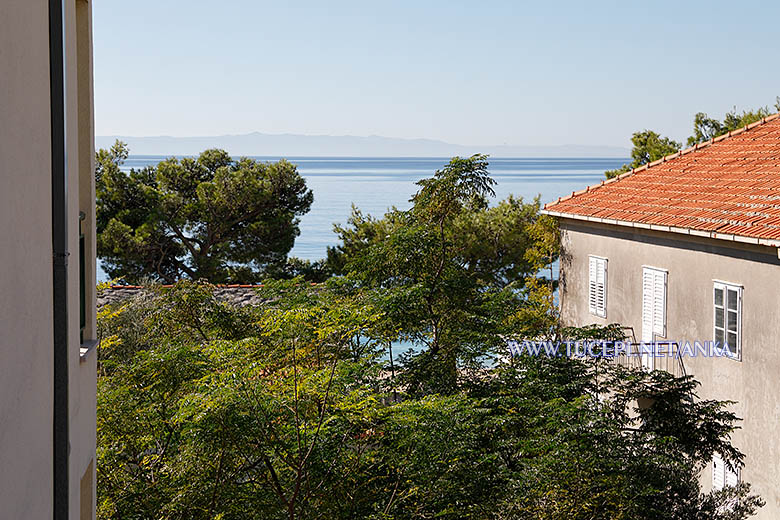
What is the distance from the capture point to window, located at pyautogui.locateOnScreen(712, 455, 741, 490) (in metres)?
15.0

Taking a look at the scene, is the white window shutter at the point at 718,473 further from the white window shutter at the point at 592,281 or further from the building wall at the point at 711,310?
the white window shutter at the point at 592,281

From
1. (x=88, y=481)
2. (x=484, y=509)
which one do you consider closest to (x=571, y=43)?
(x=484, y=509)

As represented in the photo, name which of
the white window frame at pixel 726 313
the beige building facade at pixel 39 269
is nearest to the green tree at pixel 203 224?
the white window frame at pixel 726 313

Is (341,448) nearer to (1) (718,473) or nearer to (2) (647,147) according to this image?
(1) (718,473)

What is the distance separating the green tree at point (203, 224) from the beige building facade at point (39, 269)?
2920 centimetres

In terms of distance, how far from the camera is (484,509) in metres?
10.4

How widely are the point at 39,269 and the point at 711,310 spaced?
13.2m

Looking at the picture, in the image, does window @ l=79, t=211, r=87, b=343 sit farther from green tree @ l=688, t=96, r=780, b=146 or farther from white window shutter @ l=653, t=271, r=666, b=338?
green tree @ l=688, t=96, r=780, b=146

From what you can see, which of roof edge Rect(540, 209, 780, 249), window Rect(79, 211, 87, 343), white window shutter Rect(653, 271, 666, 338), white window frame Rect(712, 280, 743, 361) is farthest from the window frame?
window Rect(79, 211, 87, 343)

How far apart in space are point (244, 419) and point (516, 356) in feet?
17.0

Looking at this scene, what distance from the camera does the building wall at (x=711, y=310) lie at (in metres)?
13.9

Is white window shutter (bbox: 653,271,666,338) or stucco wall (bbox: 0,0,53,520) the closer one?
stucco wall (bbox: 0,0,53,520)

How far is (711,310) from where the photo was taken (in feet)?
50.8

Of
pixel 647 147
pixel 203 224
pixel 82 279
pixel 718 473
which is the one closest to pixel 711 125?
pixel 647 147
